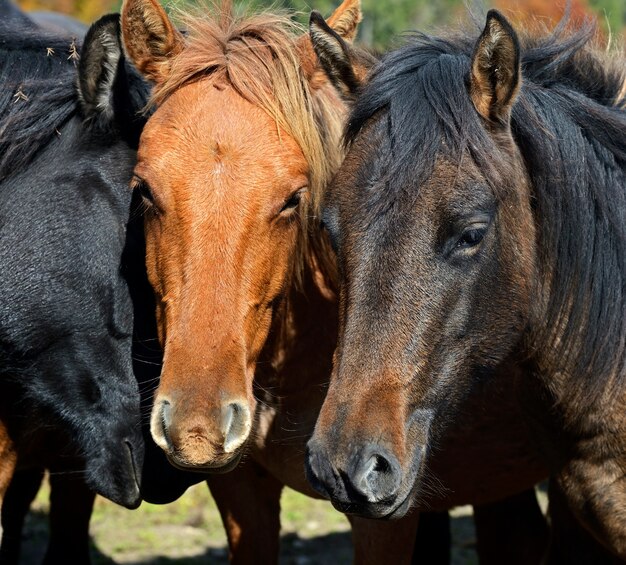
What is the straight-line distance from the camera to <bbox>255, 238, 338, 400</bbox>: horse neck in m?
4.09

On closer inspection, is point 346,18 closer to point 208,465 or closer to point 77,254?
point 77,254

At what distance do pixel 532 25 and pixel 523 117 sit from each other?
1042 mm

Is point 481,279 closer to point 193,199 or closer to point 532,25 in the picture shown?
point 193,199

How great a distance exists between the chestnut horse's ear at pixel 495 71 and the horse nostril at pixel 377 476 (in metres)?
1.21

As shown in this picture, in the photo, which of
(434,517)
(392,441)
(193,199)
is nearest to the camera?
(392,441)

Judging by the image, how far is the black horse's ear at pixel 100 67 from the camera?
146 inches

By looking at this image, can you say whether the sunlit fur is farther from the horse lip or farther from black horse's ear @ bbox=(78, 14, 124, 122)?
the horse lip

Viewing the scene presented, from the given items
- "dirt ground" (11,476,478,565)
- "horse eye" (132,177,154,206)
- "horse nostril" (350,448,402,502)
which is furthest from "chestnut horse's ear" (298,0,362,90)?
"dirt ground" (11,476,478,565)

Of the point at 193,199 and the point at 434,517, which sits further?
the point at 434,517

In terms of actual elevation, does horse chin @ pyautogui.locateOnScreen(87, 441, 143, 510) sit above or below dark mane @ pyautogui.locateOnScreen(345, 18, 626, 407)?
Answer: below

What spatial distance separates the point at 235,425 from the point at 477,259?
38.4 inches

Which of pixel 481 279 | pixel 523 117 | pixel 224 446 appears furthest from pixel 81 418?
pixel 523 117

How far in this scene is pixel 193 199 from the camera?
334 centimetres

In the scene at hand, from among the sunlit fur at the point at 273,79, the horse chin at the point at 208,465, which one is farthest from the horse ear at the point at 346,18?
the horse chin at the point at 208,465
